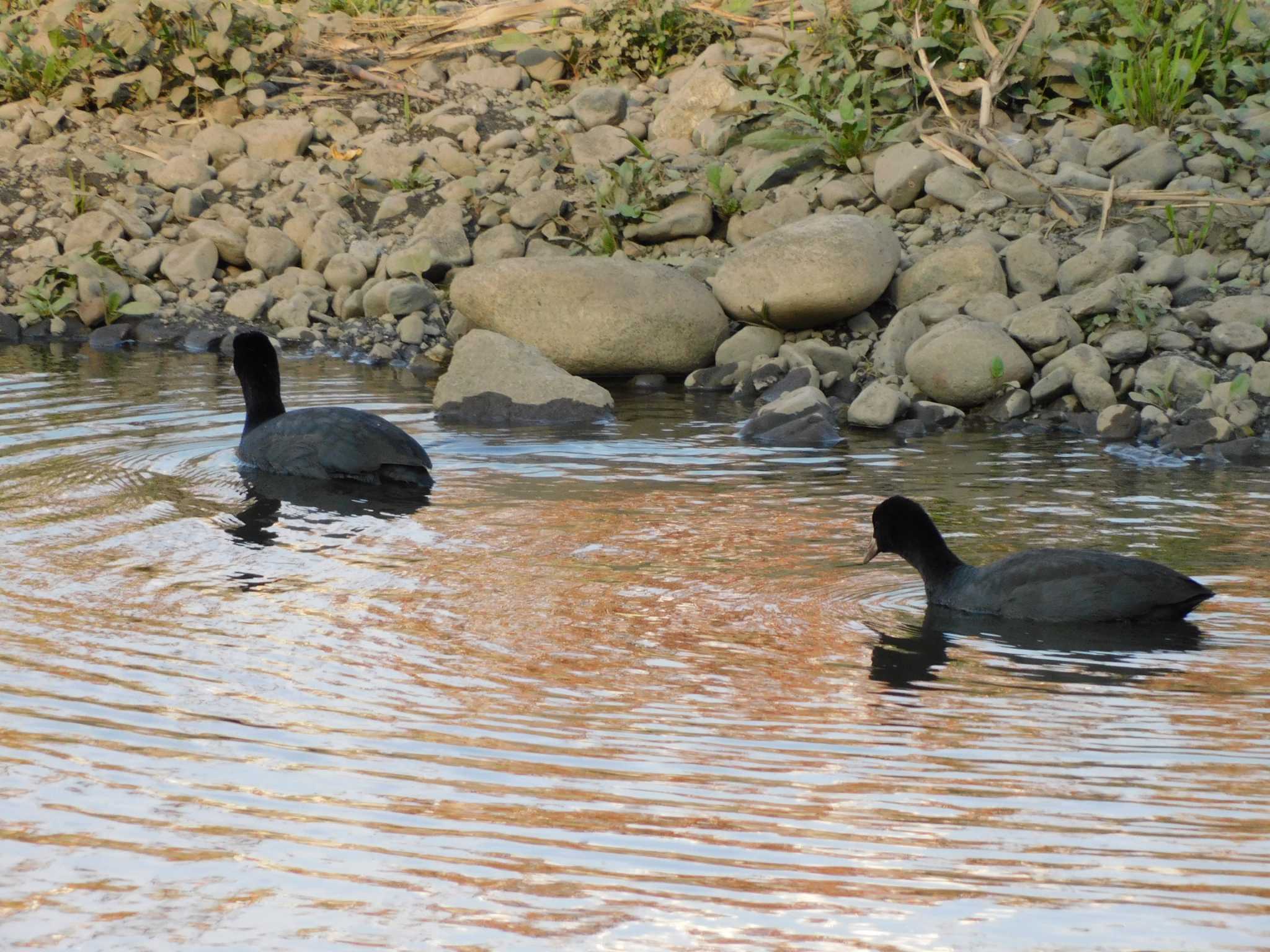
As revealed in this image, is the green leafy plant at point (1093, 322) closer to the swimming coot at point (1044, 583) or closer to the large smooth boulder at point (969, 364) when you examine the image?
the large smooth boulder at point (969, 364)

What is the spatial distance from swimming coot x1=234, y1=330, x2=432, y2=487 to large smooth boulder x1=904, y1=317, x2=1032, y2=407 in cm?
384

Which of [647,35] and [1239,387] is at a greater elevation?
[647,35]

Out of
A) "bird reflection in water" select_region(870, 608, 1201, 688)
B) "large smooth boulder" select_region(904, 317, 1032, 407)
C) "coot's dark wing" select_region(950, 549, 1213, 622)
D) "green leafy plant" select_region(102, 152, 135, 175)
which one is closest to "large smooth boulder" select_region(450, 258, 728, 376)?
"large smooth boulder" select_region(904, 317, 1032, 407)

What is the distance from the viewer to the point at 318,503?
30.3 ft

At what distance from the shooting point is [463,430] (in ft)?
37.2

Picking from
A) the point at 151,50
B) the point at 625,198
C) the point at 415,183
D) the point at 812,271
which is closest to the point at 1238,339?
the point at 812,271

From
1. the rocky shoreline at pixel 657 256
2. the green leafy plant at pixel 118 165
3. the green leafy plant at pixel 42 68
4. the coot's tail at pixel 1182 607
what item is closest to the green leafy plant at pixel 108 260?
the rocky shoreline at pixel 657 256

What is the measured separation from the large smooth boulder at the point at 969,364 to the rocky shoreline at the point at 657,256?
2cm

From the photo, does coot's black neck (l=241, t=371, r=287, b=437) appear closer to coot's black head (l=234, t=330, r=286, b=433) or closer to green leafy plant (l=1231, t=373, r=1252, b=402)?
coot's black head (l=234, t=330, r=286, b=433)

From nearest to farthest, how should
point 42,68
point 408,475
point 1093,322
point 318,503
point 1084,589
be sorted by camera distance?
point 1084,589
point 318,503
point 408,475
point 1093,322
point 42,68

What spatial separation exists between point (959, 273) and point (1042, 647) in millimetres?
6876

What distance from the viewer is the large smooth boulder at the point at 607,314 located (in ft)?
43.2

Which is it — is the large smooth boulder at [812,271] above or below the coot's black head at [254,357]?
above

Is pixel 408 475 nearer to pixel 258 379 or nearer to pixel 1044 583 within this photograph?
pixel 258 379
